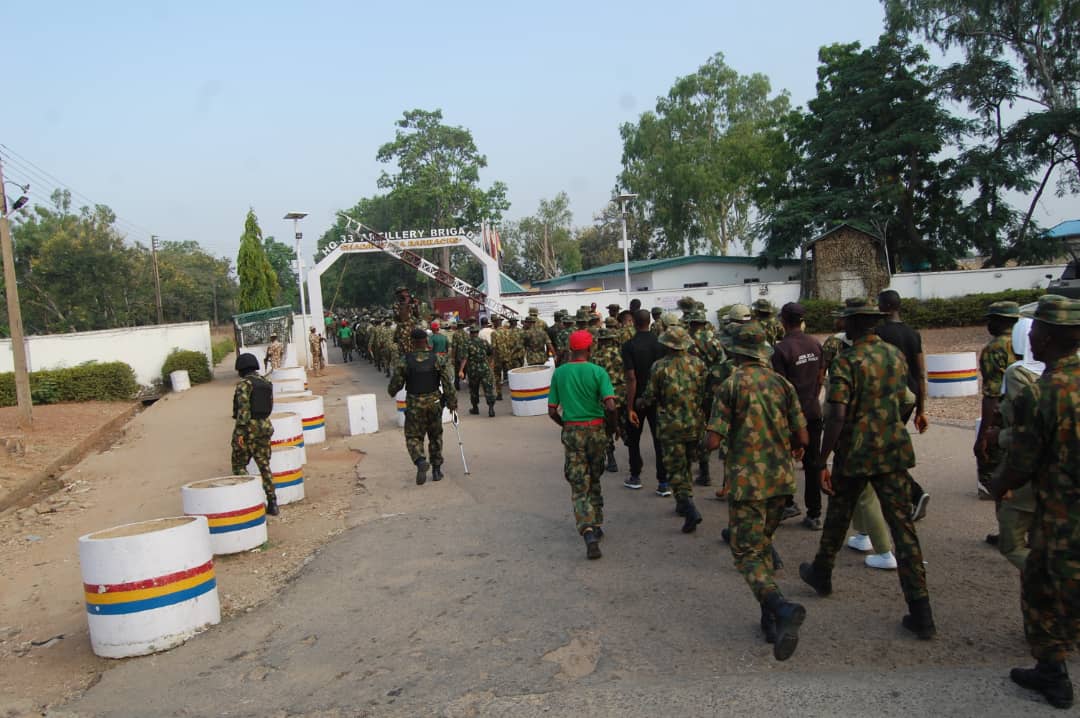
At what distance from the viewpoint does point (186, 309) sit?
65938 mm

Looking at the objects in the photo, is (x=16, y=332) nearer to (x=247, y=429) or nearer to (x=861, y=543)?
(x=247, y=429)

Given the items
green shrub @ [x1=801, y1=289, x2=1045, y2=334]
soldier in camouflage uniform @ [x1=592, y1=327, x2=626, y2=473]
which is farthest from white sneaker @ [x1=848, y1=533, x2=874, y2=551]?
green shrub @ [x1=801, y1=289, x2=1045, y2=334]

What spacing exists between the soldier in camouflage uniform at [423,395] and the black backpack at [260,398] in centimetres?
162

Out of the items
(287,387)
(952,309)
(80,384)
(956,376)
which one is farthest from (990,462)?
(952,309)

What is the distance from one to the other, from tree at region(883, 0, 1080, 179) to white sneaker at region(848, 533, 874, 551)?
106ft

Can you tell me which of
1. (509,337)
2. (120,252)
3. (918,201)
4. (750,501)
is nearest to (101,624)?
(750,501)

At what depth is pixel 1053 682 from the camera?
3.51 metres

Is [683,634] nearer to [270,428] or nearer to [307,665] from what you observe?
[307,665]

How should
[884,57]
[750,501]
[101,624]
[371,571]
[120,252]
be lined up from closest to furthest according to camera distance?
[750,501], [101,624], [371,571], [884,57], [120,252]

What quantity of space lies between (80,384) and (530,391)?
49.5ft

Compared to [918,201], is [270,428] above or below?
below

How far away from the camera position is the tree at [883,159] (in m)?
33.5

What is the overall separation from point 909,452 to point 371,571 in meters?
4.35

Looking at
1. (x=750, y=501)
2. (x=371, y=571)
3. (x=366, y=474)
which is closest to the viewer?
(x=750, y=501)
